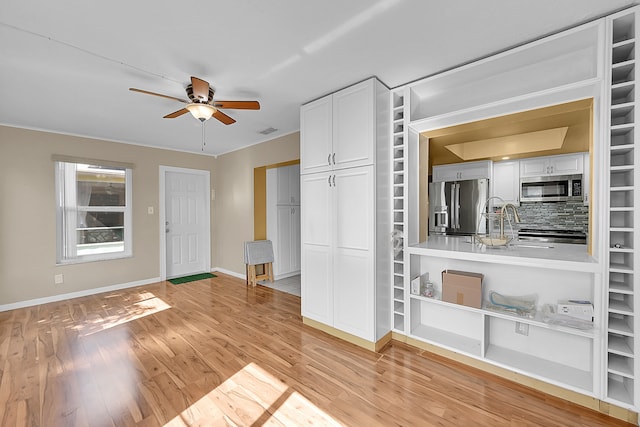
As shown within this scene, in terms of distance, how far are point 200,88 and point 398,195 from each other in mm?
2010

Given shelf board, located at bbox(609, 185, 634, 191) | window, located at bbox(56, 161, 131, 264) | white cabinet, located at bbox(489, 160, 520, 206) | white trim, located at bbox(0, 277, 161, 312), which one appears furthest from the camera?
window, located at bbox(56, 161, 131, 264)

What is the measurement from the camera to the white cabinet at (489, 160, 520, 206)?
396cm

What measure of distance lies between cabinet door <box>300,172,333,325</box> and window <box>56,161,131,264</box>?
3.46 metres

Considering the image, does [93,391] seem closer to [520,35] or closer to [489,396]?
[489,396]

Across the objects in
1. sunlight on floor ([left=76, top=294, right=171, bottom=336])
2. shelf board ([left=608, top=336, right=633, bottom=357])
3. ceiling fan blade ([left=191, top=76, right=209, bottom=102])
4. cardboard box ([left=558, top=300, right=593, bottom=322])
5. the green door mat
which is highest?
ceiling fan blade ([left=191, top=76, right=209, bottom=102])

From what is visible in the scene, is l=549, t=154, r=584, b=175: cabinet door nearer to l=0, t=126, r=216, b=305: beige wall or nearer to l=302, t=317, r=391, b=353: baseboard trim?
l=302, t=317, r=391, b=353: baseboard trim

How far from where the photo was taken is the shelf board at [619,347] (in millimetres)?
1622

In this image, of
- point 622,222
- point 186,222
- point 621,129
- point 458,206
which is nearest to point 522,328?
point 622,222

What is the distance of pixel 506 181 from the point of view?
4.07 meters

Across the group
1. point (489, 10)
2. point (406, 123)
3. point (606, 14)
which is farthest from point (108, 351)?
point (606, 14)

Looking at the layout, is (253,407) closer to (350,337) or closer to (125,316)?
(350,337)

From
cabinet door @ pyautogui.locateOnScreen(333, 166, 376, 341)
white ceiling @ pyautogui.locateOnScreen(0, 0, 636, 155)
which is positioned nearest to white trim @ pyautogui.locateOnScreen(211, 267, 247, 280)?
cabinet door @ pyautogui.locateOnScreen(333, 166, 376, 341)

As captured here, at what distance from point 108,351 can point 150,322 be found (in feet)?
2.09

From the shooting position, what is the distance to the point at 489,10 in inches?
64.4
